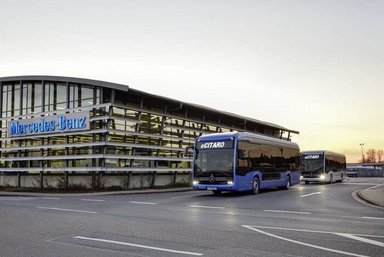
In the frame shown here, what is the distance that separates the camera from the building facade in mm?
30469

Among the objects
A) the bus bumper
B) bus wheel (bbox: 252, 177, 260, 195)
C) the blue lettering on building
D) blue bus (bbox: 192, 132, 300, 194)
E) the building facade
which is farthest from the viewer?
the blue lettering on building

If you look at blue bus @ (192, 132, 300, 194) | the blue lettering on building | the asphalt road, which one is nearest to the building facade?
the blue lettering on building

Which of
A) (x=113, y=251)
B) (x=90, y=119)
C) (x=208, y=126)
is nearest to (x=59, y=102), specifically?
(x=90, y=119)

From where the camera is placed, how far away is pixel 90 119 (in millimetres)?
30188

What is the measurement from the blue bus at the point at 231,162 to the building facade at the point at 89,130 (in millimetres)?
6688

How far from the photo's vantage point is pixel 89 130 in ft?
99.8

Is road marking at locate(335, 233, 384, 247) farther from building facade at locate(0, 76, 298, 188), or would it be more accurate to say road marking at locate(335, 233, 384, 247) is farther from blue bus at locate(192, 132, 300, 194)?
building facade at locate(0, 76, 298, 188)

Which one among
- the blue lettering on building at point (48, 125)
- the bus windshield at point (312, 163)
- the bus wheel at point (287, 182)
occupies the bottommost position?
the bus wheel at point (287, 182)

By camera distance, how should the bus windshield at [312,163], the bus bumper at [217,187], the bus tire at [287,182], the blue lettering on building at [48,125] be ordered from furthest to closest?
1. the bus windshield at [312,163]
2. the blue lettering on building at [48,125]
3. the bus tire at [287,182]
4. the bus bumper at [217,187]

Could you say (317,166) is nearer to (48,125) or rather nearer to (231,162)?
(231,162)

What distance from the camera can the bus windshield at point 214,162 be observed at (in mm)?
21844

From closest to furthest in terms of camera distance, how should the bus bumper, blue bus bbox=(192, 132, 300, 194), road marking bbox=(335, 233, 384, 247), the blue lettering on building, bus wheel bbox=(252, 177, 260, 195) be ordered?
1. road marking bbox=(335, 233, 384, 247)
2. the bus bumper
3. blue bus bbox=(192, 132, 300, 194)
4. bus wheel bbox=(252, 177, 260, 195)
5. the blue lettering on building

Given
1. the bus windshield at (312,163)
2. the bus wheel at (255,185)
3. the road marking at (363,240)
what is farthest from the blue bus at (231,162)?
the bus windshield at (312,163)

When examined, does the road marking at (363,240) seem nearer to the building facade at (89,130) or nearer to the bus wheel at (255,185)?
the bus wheel at (255,185)
